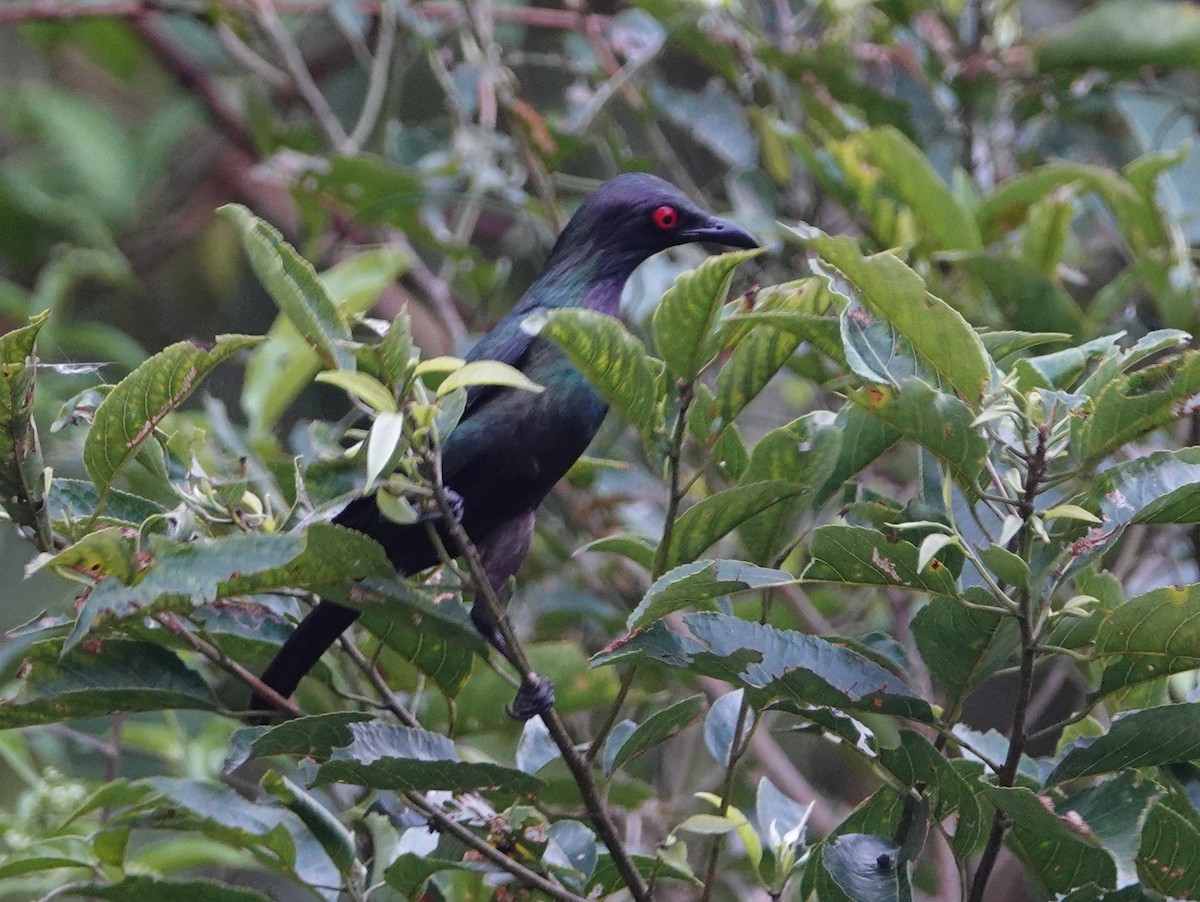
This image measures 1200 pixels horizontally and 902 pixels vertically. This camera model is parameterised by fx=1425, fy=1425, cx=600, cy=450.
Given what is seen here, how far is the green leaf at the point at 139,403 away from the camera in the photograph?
4.57 feet

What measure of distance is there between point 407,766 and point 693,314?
0.54 m

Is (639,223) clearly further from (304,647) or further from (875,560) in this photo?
(875,560)

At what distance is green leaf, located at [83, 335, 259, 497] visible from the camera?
1392 millimetres

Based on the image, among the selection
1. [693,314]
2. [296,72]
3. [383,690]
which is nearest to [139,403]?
[383,690]

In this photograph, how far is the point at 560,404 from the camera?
2016 mm

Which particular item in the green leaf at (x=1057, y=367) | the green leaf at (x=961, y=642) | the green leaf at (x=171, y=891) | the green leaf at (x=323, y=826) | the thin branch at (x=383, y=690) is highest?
the green leaf at (x=1057, y=367)

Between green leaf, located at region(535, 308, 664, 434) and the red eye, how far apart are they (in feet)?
2.75

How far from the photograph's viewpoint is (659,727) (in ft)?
5.34

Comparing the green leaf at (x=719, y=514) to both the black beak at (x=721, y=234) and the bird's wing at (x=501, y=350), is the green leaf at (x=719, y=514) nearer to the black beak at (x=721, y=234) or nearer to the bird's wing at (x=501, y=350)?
the bird's wing at (x=501, y=350)

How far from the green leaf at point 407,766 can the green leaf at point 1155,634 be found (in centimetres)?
62

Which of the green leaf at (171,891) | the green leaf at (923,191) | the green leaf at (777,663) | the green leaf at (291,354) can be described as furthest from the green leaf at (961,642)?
the green leaf at (291,354)

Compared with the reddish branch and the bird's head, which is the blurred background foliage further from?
the bird's head

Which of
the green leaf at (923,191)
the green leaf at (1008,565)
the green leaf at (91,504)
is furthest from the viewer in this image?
the green leaf at (923,191)

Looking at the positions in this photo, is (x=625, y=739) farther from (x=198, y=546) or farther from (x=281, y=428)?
(x=281, y=428)
